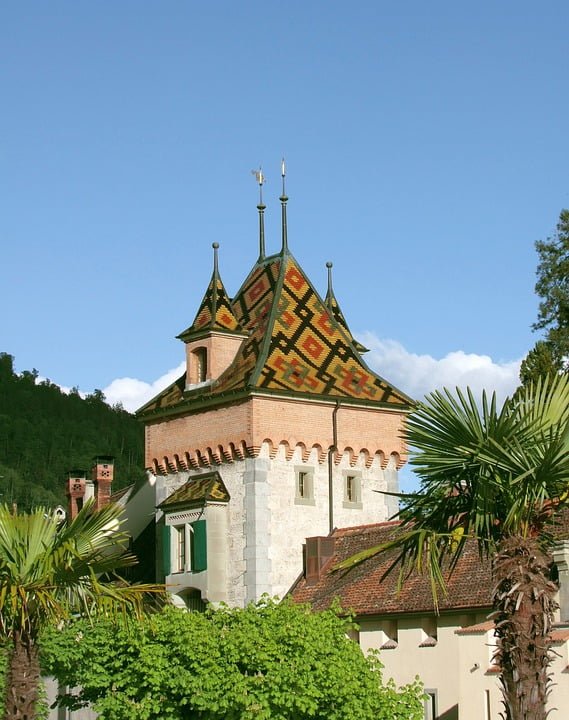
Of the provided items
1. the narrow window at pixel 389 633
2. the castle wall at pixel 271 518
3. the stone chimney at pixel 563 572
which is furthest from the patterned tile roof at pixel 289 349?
the stone chimney at pixel 563 572

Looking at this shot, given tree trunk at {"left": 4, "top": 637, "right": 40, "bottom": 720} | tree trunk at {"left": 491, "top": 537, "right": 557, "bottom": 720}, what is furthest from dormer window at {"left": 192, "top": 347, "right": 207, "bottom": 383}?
tree trunk at {"left": 491, "top": 537, "right": 557, "bottom": 720}

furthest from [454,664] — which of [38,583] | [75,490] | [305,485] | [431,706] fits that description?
[75,490]

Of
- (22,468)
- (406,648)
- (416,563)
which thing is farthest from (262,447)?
(22,468)

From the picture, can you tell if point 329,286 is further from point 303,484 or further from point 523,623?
point 523,623

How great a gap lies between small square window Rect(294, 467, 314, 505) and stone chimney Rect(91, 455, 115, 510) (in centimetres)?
1774

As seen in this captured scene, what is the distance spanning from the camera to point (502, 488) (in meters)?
19.0

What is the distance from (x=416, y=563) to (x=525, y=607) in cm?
157

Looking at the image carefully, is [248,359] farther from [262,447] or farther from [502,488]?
[502,488]

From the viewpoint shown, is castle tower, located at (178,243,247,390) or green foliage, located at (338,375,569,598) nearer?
green foliage, located at (338,375,569,598)

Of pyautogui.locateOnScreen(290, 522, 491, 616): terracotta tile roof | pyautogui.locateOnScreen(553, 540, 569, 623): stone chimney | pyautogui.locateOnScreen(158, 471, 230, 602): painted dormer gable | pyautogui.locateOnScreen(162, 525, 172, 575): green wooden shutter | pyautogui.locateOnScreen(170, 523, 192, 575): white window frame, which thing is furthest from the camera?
pyautogui.locateOnScreen(162, 525, 172, 575): green wooden shutter

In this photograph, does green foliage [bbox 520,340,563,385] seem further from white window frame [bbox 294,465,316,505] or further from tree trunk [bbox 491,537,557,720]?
tree trunk [bbox 491,537,557,720]

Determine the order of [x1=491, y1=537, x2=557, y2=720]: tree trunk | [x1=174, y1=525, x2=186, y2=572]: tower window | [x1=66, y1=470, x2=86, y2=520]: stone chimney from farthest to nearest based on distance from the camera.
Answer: [x1=66, y1=470, x2=86, y2=520]: stone chimney
[x1=174, y1=525, x2=186, y2=572]: tower window
[x1=491, y1=537, x2=557, y2=720]: tree trunk

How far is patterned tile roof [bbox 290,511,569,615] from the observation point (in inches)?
1443

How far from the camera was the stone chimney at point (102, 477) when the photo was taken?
61062 millimetres
